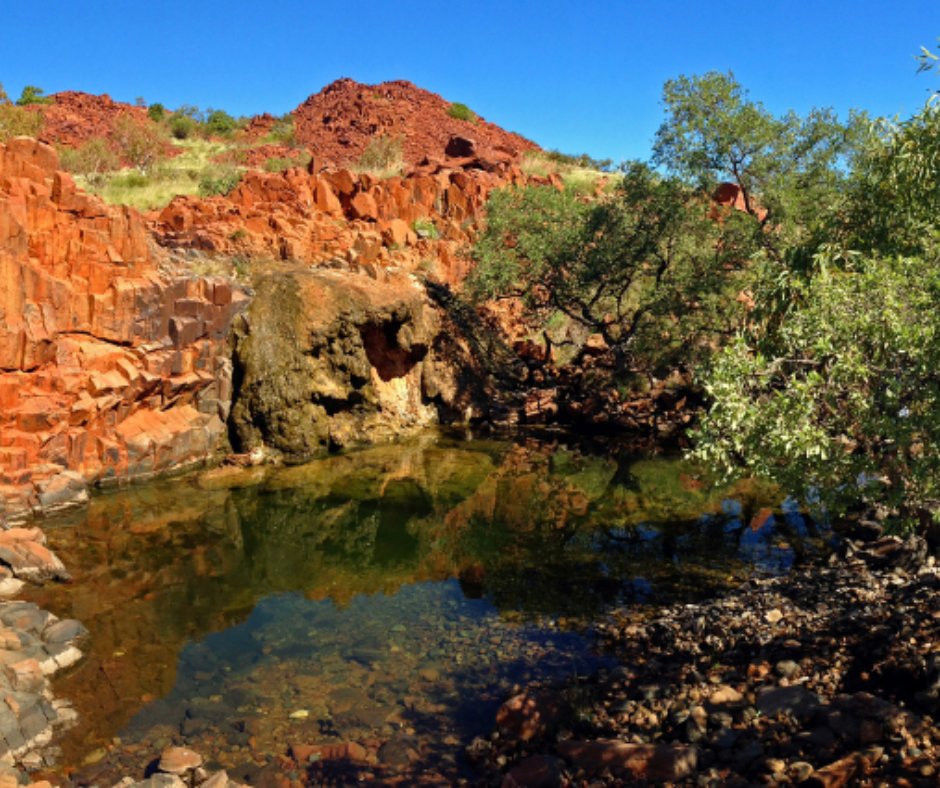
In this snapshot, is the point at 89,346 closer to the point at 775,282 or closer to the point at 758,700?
the point at 775,282

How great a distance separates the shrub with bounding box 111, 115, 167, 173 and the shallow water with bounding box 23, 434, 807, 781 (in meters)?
32.4

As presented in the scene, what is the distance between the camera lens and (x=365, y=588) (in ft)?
46.3

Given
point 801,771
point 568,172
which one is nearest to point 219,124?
point 568,172

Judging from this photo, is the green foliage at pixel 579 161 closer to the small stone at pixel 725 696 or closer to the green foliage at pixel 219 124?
the green foliage at pixel 219 124

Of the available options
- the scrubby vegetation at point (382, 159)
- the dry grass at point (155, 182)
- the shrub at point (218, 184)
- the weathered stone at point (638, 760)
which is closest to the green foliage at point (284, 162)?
the dry grass at point (155, 182)

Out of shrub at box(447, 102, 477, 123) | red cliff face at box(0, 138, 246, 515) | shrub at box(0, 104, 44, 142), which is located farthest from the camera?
shrub at box(447, 102, 477, 123)

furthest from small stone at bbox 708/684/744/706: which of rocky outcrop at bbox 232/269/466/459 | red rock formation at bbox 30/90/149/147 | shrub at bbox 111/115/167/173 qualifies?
red rock formation at bbox 30/90/149/147

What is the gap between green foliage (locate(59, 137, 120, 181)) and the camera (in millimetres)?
39594

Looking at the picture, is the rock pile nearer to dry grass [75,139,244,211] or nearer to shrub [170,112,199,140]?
dry grass [75,139,244,211]

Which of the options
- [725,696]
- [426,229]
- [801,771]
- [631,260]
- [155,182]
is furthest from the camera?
[155,182]

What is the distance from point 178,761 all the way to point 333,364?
57.0 feet

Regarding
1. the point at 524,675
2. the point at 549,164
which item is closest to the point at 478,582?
the point at 524,675

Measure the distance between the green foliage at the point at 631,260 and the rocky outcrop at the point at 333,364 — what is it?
3.55 m

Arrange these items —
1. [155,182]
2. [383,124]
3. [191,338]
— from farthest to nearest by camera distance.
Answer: [383,124] < [155,182] < [191,338]
